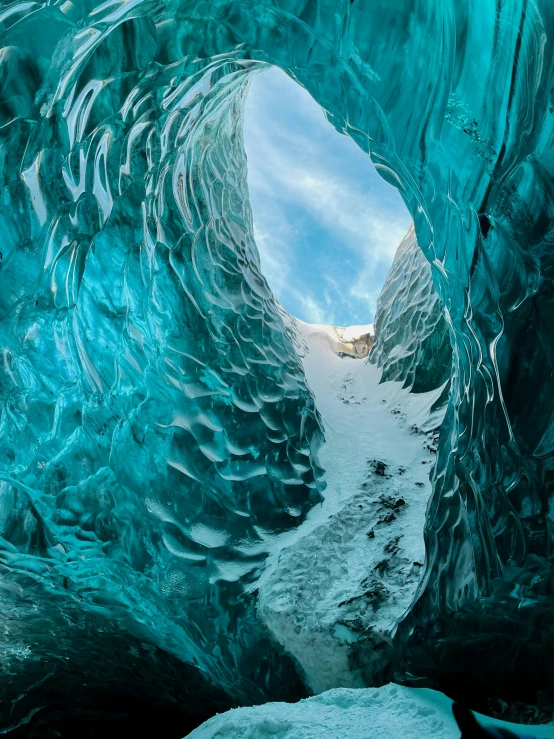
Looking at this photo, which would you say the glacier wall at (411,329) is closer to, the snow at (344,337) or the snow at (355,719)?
the snow at (344,337)

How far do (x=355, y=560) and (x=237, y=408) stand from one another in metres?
1.63

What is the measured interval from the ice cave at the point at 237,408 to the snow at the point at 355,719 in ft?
0.05

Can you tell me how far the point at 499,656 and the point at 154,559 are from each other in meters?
2.25

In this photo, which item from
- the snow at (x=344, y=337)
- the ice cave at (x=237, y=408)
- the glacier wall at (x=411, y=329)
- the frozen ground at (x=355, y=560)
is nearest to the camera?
the ice cave at (x=237, y=408)

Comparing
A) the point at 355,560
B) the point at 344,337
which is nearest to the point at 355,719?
the point at 355,560

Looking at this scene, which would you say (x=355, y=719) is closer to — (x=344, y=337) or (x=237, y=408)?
(x=237, y=408)

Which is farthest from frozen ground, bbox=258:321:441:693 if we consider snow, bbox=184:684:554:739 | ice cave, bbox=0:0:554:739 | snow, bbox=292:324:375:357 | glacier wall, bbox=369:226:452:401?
snow, bbox=292:324:375:357

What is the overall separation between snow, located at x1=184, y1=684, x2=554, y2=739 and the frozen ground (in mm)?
704

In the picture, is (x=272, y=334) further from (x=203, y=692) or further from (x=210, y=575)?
(x=203, y=692)

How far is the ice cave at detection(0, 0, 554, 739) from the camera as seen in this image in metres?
1.91

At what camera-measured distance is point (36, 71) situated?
7.18ft

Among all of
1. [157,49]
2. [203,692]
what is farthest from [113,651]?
[157,49]

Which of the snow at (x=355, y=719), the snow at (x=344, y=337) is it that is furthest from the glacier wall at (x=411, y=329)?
the snow at (x=355, y=719)

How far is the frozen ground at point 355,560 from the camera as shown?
320cm
